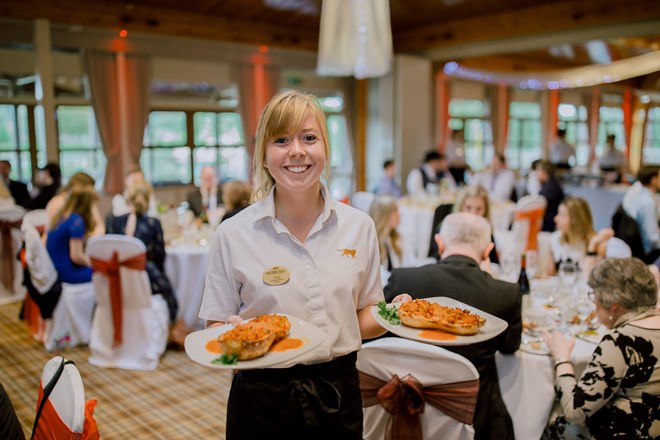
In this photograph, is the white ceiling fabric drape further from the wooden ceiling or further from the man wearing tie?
the man wearing tie

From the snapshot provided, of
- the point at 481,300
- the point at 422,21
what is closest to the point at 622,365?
the point at 481,300

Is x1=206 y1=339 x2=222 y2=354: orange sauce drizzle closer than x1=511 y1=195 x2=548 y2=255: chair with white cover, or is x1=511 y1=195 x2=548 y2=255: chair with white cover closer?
x1=206 y1=339 x2=222 y2=354: orange sauce drizzle

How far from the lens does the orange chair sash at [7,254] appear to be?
5934 mm

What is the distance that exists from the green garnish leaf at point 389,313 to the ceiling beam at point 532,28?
7.38 meters

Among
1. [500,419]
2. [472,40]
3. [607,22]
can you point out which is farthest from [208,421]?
[472,40]

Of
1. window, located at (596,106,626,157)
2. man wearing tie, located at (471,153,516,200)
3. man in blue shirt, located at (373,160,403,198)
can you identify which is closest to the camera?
man in blue shirt, located at (373,160,403,198)

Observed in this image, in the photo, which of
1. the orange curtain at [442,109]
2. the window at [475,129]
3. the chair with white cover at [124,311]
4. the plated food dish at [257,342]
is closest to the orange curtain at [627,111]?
the window at [475,129]

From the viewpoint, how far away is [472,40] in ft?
31.2

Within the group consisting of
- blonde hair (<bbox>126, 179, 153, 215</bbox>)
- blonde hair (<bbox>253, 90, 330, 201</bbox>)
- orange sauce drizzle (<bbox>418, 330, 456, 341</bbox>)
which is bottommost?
orange sauce drizzle (<bbox>418, 330, 456, 341</bbox>)

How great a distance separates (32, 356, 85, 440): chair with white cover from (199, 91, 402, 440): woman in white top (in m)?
0.40

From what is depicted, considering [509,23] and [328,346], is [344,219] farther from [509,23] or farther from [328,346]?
[509,23]

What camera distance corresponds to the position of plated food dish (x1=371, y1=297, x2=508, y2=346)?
1.54 meters

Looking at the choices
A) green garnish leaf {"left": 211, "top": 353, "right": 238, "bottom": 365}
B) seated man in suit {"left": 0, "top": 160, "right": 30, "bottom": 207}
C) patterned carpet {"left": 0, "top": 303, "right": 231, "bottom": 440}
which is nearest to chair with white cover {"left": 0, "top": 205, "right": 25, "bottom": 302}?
seated man in suit {"left": 0, "top": 160, "right": 30, "bottom": 207}

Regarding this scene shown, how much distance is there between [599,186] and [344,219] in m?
9.73
